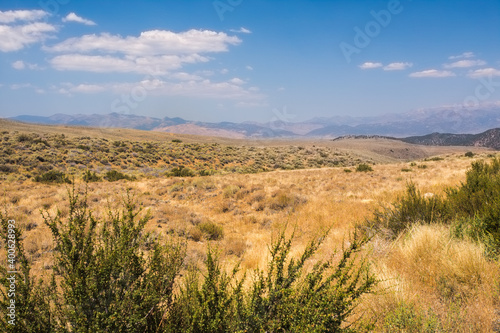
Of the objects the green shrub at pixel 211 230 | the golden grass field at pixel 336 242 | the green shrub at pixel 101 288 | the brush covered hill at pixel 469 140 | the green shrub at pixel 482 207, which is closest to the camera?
the green shrub at pixel 101 288

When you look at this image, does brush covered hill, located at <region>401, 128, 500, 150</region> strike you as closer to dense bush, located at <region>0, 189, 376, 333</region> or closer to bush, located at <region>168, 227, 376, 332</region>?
bush, located at <region>168, 227, 376, 332</region>

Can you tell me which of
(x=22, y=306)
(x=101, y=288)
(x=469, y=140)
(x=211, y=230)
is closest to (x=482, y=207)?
(x=101, y=288)

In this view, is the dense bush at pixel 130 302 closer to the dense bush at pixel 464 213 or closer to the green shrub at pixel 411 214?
the dense bush at pixel 464 213

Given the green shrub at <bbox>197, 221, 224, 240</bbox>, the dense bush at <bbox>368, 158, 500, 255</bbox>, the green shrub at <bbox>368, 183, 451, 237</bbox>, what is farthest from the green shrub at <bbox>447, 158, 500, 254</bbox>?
the green shrub at <bbox>197, 221, 224, 240</bbox>

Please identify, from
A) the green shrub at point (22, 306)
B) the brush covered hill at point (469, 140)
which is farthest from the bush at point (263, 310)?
the brush covered hill at point (469, 140)

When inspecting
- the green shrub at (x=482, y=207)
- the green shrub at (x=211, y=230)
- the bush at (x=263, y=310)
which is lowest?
the green shrub at (x=211, y=230)

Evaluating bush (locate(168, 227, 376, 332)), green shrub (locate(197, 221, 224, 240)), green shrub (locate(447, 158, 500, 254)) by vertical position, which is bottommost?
green shrub (locate(197, 221, 224, 240))

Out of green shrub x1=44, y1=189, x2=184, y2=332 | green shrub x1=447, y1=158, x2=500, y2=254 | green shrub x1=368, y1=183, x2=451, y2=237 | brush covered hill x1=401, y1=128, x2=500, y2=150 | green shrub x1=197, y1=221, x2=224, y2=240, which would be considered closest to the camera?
green shrub x1=44, y1=189, x2=184, y2=332

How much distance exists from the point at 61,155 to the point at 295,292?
36.2 metres

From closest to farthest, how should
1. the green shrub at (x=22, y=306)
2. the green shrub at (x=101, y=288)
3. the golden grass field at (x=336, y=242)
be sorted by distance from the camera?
the green shrub at (x=22, y=306)
the green shrub at (x=101, y=288)
the golden grass field at (x=336, y=242)

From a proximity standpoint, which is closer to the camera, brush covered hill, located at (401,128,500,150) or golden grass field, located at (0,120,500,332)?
golden grass field, located at (0,120,500,332)

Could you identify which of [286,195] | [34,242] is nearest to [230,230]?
[286,195]

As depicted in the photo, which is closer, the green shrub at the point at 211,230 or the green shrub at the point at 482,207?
the green shrub at the point at 482,207

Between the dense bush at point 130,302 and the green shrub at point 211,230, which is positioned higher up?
the dense bush at point 130,302
